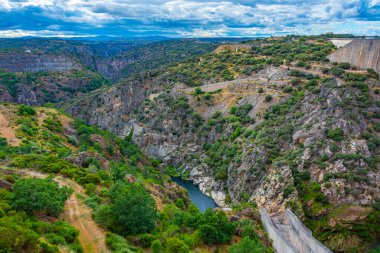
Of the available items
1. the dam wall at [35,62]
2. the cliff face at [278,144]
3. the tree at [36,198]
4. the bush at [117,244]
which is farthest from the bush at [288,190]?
the dam wall at [35,62]

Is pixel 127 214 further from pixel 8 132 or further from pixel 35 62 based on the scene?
pixel 35 62

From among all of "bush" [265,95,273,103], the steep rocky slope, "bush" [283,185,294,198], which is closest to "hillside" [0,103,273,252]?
"bush" [283,185,294,198]

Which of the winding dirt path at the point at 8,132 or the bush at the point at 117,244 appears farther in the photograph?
the winding dirt path at the point at 8,132

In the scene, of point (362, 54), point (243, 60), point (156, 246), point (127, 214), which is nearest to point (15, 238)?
point (156, 246)

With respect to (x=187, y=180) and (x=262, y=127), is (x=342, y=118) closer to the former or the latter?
(x=262, y=127)

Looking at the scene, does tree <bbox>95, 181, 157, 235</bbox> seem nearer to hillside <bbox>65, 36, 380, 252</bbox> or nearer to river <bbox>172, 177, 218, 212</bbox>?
hillside <bbox>65, 36, 380, 252</bbox>

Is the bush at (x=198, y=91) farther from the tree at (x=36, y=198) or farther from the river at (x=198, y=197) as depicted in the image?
the tree at (x=36, y=198)
